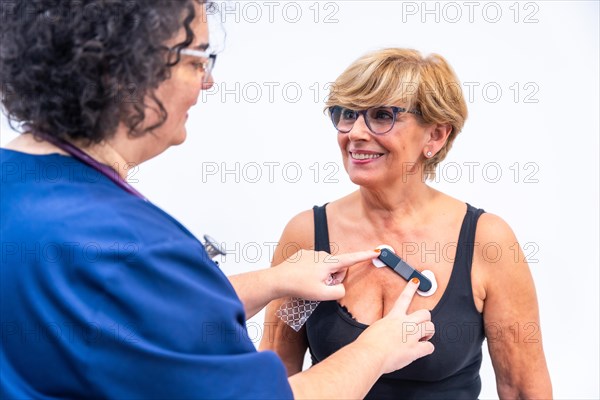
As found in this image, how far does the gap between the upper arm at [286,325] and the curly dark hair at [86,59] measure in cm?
88

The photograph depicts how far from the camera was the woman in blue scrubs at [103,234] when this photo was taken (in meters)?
0.85

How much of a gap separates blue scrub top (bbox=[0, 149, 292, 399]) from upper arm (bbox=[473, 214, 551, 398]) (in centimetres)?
89

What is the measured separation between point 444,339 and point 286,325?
0.43m

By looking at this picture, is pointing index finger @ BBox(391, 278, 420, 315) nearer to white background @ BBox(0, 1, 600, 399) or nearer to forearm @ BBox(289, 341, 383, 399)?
forearm @ BBox(289, 341, 383, 399)

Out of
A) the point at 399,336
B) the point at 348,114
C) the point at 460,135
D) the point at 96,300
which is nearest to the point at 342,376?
the point at 399,336

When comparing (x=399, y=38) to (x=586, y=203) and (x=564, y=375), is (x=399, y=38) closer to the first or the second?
(x=586, y=203)

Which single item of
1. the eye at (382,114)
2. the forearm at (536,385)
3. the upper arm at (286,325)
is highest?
the eye at (382,114)

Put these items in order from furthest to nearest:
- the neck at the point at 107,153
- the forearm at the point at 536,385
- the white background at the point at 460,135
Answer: the white background at the point at 460,135
the forearm at the point at 536,385
the neck at the point at 107,153

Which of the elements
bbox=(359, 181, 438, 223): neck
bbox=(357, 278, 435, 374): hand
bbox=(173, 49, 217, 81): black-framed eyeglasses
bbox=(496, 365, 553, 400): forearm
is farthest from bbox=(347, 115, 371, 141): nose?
bbox=(496, 365, 553, 400): forearm

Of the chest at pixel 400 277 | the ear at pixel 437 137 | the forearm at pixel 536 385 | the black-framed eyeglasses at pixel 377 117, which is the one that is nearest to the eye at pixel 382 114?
the black-framed eyeglasses at pixel 377 117

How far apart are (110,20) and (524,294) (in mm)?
1167

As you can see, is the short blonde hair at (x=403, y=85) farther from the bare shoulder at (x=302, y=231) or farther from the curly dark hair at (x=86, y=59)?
the curly dark hair at (x=86, y=59)

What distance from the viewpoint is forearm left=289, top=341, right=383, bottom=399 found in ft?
3.39

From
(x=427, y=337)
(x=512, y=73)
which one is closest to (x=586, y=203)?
(x=512, y=73)
